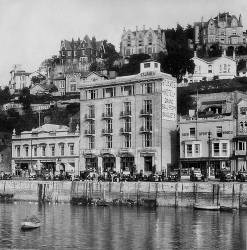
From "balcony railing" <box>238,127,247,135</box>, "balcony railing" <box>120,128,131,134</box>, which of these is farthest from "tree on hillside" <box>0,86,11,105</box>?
"balcony railing" <box>238,127,247,135</box>

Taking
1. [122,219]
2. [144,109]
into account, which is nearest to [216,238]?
[122,219]

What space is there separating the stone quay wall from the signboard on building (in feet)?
71.6

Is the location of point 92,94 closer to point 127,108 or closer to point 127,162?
point 127,108

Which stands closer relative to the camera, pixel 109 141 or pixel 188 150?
pixel 188 150

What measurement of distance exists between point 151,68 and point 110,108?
9.29 meters

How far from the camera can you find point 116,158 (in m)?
106

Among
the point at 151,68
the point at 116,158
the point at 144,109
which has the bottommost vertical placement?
the point at 116,158

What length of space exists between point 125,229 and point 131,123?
146 ft

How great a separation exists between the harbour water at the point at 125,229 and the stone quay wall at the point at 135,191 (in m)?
2.45

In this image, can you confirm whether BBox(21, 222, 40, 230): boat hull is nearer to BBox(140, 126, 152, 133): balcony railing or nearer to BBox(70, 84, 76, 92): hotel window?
BBox(140, 126, 152, 133): balcony railing

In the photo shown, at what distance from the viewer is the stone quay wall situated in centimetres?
7656

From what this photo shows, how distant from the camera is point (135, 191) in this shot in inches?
3280

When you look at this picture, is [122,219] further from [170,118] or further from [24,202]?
[170,118]

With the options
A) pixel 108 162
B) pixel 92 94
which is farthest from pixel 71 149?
→ pixel 92 94
